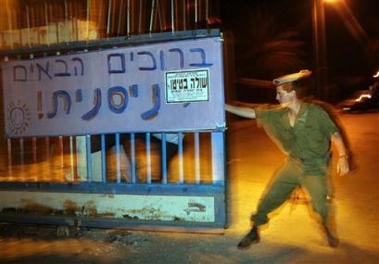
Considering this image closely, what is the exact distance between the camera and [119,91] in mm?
5871

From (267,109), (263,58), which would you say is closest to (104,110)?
(267,109)

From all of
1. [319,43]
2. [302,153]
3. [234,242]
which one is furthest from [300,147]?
[319,43]

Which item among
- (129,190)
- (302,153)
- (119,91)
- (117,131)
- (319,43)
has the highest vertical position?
(319,43)

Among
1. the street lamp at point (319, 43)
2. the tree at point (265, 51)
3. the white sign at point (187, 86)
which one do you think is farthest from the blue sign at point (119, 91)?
the tree at point (265, 51)

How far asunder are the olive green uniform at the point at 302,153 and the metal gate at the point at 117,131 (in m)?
0.53

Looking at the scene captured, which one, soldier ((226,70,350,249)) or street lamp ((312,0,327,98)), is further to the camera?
street lamp ((312,0,327,98))

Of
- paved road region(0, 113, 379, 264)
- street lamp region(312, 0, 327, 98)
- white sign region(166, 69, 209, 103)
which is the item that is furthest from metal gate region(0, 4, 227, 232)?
street lamp region(312, 0, 327, 98)

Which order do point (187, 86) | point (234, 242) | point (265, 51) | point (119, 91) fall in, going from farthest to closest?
point (265, 51) < point (119, 91) < point (187, 86) < point (234, 242)

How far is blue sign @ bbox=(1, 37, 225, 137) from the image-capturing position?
18.1ft

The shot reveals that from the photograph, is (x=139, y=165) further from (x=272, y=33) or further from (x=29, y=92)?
(x=272, y=33)

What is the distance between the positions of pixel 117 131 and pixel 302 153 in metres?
2.00

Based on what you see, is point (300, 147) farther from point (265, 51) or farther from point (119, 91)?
point (265, 51)

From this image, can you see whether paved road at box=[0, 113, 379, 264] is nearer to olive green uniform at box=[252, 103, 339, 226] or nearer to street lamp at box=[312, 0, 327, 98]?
olive green uniform at box=[252, 103, 339, 226]

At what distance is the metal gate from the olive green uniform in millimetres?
528
